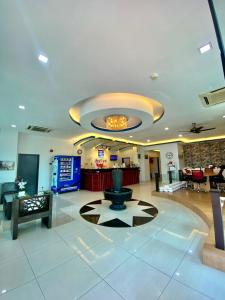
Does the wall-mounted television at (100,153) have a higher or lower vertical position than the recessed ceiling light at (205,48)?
lower

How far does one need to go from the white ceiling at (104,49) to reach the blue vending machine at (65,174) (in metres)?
3.99

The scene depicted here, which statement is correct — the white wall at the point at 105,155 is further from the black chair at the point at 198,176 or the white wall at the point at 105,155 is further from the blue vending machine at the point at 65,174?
the black chair at the point at 198,176

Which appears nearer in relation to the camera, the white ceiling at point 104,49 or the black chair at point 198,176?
the white ceiling at point 104,49

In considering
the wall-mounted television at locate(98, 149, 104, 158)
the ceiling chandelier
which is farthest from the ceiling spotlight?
the wall-mounted television at locate(98, 149, 104, 158)

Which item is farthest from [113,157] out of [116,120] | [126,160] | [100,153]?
[116,120]

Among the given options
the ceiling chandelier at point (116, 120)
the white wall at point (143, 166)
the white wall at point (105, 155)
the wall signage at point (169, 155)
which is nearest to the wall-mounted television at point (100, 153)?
the white wall at point (105, 155)

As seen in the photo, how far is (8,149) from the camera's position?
5805mm

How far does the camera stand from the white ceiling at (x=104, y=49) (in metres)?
1.47

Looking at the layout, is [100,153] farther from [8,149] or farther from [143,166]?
[8,149]

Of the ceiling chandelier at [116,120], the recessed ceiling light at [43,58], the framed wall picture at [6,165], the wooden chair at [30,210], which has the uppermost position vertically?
the recessed ceiling light at [43,58]

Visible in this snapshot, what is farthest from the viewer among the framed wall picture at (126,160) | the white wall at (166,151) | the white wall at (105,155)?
the framed wall picture at (126,160)

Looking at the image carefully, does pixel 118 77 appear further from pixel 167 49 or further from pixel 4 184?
pixel 4 184

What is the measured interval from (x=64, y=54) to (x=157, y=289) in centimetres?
328

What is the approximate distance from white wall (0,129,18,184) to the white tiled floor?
3123 millimetres
